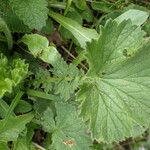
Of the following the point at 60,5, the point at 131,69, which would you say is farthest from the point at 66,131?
the point at 60,5

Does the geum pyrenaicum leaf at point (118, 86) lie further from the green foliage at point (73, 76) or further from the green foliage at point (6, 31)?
the green foliage at point (6, 31)

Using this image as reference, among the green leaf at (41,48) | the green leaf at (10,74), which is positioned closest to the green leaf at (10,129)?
the green leaf at (10,74)

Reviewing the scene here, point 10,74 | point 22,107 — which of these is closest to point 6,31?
point 10,74

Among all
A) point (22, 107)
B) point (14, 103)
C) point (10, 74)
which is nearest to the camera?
point (10, 74)

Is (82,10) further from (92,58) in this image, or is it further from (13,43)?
(92,58)

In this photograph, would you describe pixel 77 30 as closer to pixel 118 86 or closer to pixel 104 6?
pixel 104 6

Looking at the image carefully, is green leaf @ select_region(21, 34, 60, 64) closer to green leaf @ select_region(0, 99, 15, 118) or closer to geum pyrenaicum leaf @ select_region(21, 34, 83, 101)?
geum pyrenaicum leaf @ select_region(21, 34, 83, 101)
